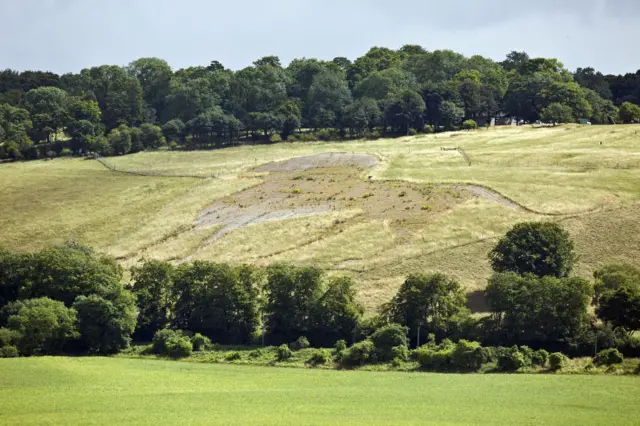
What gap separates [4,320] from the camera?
7981cm

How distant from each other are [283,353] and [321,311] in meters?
7.32

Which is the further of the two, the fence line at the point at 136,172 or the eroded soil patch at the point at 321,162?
the fence line at the point at 136,172

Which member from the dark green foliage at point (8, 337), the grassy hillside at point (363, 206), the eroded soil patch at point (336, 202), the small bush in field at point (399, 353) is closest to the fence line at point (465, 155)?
the grassy hillside at point (363, 206)

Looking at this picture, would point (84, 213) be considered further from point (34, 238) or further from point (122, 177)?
point (122, 177)

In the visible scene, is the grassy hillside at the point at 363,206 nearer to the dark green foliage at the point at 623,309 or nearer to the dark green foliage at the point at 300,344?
the dark green foliage at the point at 300,344

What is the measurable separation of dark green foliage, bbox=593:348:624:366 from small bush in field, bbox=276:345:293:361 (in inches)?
1024

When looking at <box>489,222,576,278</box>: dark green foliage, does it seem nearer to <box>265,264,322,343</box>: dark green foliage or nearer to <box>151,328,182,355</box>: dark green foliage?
<box>265,264,322,343</box>: dark green foliage

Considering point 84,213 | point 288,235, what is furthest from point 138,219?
point 288,235

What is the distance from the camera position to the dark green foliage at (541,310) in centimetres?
7306

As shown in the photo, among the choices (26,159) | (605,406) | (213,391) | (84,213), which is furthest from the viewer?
(26,159)

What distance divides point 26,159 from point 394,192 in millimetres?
91713

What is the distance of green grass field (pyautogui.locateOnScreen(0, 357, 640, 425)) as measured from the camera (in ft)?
174

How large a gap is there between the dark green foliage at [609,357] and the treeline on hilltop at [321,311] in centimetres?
30

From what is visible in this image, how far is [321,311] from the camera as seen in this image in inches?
3088
